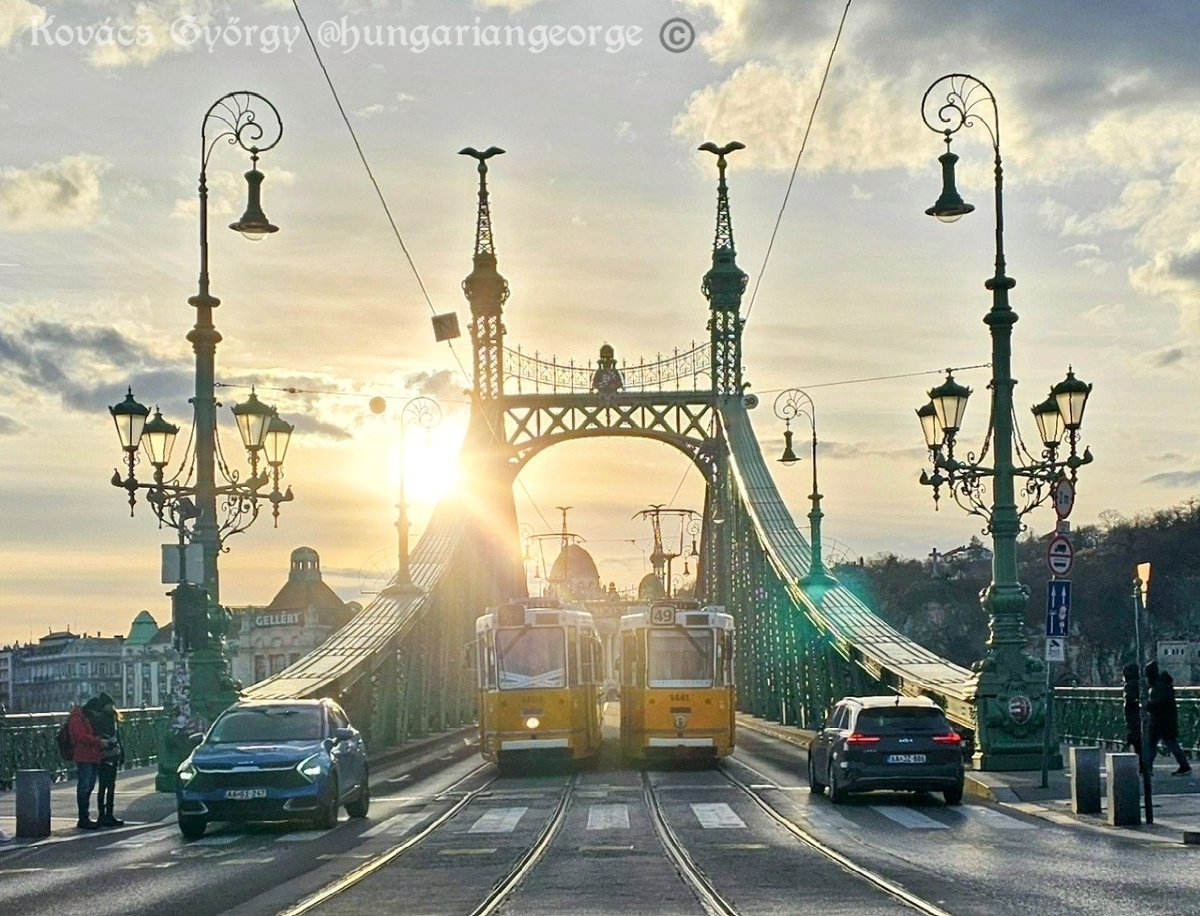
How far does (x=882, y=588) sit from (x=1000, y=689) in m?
132

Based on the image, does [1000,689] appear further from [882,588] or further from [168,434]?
[882,588]

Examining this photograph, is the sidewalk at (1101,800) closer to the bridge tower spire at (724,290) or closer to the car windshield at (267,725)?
the car windshield at (267,725)

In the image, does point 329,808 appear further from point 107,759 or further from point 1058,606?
point 1058,606

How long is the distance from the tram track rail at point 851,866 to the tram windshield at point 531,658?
8.24 metres

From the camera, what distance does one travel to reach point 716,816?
24.4m

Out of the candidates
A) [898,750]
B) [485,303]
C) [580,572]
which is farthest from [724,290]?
[580,572]

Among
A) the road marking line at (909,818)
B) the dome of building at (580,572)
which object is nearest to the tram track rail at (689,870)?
the road marking line at (909,818)

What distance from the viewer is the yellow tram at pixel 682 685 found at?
36500 millimetres

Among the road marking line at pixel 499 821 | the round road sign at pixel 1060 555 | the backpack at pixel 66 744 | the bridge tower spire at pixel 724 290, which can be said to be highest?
the bridge tower spire at pixel 724 290

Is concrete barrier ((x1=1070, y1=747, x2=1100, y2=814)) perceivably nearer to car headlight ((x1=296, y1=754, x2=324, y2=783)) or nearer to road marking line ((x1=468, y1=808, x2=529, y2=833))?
road marking line ((x1=468, y1=808, x2=529, y2=833))

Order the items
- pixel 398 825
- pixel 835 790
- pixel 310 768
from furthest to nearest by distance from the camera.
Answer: pixel 835 790, pixel 398 825, pixel 310 768

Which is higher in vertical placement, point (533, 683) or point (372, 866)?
point (533, 683)

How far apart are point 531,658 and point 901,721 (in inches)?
471

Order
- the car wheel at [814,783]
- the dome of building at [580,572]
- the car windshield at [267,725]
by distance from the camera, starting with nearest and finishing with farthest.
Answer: the car windshield at [267,725], the car wheel at [814,783], the dome of building at [580,572]
